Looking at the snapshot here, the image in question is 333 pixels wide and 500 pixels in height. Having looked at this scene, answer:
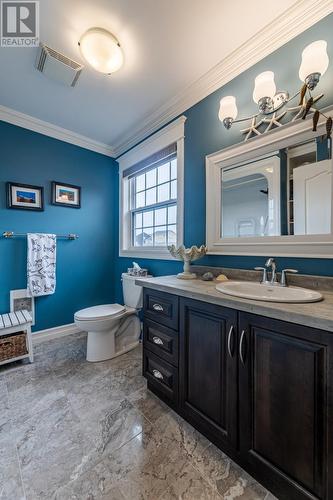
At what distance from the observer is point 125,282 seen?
2.36 meters

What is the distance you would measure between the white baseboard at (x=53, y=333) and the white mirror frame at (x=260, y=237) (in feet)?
6.60

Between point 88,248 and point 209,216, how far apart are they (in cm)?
176

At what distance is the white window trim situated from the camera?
1.99m

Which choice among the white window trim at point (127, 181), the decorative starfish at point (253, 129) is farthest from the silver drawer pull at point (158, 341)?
the decorative starfish at point (253, 129)

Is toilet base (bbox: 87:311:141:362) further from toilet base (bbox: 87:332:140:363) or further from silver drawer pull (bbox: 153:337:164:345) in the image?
silver drawer pull (bbox: 153:337:164:345)

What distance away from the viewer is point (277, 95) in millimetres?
1295

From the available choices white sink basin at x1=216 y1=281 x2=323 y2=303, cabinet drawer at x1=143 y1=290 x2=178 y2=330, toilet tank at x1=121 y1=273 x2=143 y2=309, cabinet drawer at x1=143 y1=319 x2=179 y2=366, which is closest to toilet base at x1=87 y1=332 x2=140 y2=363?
toilet tank at x1=121 y1=273 x2=143 y2=309

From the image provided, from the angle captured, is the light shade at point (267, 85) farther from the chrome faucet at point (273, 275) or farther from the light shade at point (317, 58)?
the chrome faucet at point (273, 275)

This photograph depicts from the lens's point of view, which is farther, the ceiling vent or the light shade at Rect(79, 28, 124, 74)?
the ceiling vent

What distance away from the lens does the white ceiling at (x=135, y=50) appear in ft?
4.04

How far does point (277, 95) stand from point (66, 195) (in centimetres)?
231

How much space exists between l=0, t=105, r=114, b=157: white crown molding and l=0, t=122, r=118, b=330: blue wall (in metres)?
0.06

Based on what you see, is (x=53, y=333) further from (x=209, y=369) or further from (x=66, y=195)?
(x=209, y=369)

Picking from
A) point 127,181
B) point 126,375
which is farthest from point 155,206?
point 126,375
